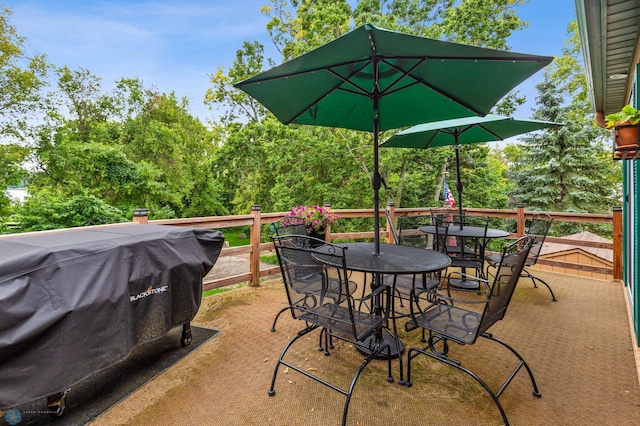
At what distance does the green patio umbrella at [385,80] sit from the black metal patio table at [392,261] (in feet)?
0.55

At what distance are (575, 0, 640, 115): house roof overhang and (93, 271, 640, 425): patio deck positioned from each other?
235 cm

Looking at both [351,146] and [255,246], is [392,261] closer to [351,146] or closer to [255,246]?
[255,246]

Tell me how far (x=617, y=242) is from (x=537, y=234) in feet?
3.77

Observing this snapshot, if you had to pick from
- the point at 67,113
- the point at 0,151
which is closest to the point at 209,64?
the point at 67,113

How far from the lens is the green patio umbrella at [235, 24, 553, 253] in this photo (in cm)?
179

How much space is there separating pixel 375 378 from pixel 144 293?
5.29 ft

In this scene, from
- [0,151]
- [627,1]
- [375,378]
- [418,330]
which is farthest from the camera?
[0,151]

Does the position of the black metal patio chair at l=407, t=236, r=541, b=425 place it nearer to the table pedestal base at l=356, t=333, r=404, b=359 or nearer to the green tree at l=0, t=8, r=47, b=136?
the table pedestal base at l=356, t=333, r=404, b=359

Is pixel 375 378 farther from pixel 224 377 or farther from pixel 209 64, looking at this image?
pixel 209 64

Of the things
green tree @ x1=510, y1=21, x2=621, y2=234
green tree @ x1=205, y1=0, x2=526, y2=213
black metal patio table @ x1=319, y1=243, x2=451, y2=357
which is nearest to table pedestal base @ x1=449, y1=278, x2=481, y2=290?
black metal patio table @ x1=319, y1=243, x2=451, y2=357

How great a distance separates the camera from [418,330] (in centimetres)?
285

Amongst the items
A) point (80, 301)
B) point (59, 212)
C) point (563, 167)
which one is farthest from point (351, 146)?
point (59, 212)

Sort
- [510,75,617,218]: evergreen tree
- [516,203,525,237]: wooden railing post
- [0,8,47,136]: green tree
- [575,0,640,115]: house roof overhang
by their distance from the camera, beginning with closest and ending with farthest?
[575,0,640,115]: house roof overhang < [516,203,525,237]: wooden railing post < [510,75,617,218]: evergreen tree < [0,8,47,136]: green tree

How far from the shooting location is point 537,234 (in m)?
3.94
